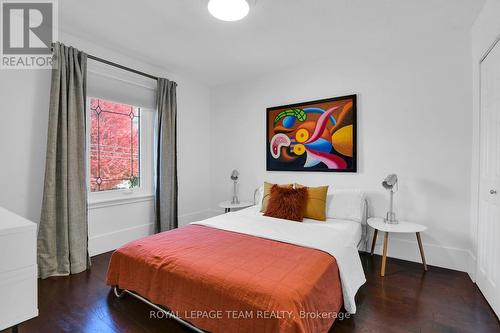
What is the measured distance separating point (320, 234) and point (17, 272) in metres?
1.97

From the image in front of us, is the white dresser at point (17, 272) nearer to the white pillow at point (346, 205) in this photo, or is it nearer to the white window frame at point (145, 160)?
the white window frame at point (145, 160)

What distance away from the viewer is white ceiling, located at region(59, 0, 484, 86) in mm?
2133

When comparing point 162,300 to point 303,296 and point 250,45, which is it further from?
point 250,45

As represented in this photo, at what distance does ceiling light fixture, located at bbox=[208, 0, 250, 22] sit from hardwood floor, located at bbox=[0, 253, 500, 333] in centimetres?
229

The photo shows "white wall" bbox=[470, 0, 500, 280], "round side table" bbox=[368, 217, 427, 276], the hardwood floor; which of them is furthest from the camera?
"round side table" bbox=[368, 217, 427, 276]

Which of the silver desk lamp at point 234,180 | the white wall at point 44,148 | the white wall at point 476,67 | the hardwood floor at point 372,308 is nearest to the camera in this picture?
the hardwood floor at point 372,308

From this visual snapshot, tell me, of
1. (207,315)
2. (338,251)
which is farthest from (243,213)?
(207,315)

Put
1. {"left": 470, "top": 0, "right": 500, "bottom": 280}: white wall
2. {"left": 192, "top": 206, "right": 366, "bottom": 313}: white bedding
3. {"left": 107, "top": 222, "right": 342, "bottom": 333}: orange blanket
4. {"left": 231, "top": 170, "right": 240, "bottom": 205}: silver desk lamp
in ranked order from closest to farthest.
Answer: {"left": 107, "top": 222, "right": 342, "bottom": 333}: orange blanket → {"left": 192, "top": 206, "right": 366, "bottom": 313}: white bedding → {"left": 470, "top": 0, "right": 500, "bottom": 280}: white wall → {"left": 231, "top": 170, "right": 240, "bottom": 205}: silver desk lamp

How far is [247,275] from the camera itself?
1.48 metres

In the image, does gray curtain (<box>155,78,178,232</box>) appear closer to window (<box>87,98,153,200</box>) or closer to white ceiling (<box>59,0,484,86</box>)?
window (<box>87,98,153,200</box>)

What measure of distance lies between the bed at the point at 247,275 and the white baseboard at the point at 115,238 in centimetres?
110

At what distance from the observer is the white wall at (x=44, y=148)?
90.0 inches

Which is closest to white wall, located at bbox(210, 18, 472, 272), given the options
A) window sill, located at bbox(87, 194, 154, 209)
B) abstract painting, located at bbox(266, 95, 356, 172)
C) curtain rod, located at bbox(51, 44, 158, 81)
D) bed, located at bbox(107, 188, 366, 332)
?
abstract painting, located at bbox(266, 95, 356, 172)

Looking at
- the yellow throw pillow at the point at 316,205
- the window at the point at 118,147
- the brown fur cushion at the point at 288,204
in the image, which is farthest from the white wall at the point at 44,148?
the yellow throw pillow at the point at 316,205
